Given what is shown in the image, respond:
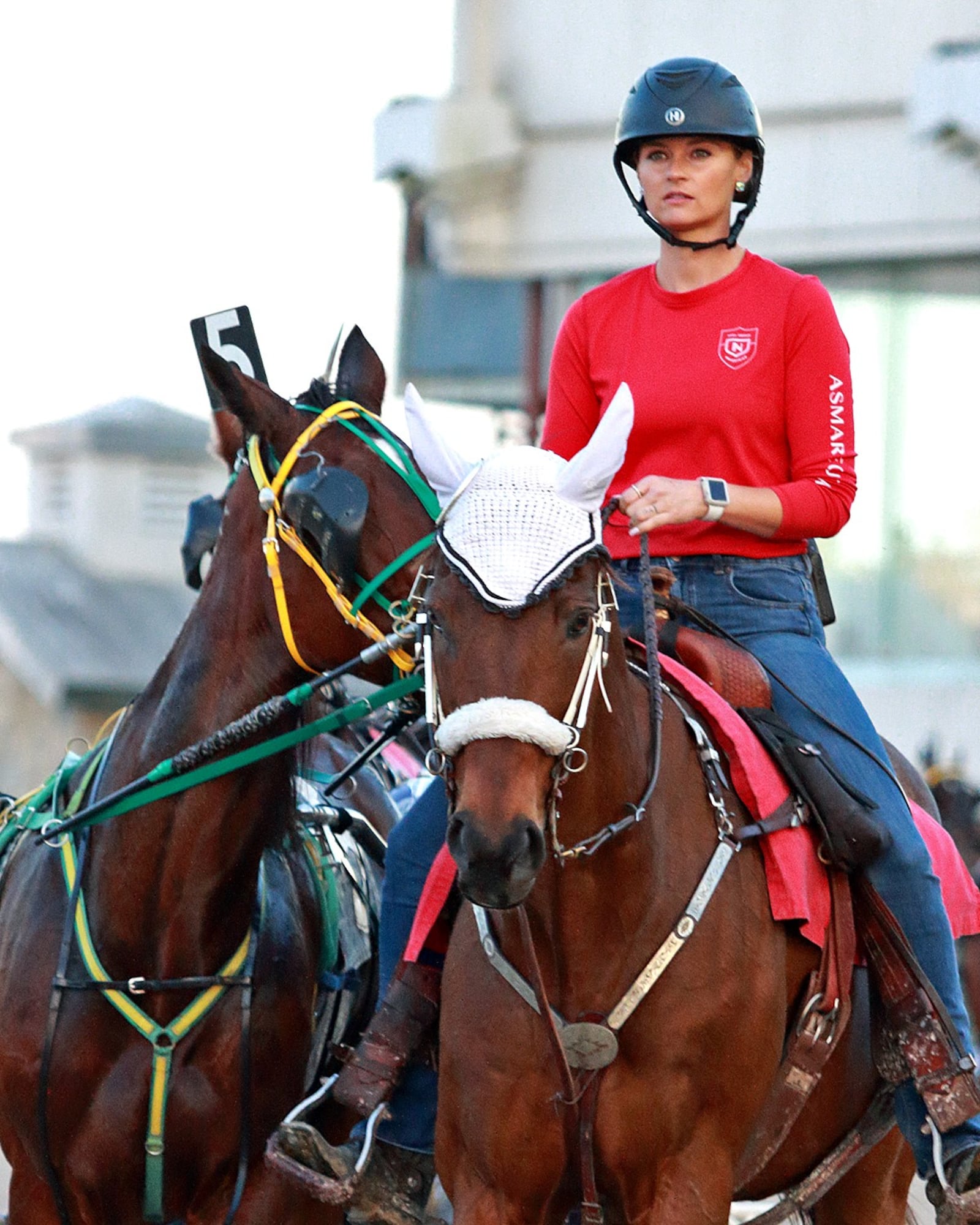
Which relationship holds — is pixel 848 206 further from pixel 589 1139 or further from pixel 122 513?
pixel 589 1139

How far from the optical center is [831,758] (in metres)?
4.94

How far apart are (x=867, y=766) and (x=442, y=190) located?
13.7 metres

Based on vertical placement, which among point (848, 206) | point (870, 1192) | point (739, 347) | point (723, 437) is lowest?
point (870, 1192)

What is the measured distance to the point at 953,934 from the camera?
5.11 m

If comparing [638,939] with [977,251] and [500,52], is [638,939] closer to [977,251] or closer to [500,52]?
[977,251]

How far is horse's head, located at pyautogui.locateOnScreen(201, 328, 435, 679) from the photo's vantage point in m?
4.99

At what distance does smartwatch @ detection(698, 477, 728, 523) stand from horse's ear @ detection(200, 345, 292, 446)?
1.16m

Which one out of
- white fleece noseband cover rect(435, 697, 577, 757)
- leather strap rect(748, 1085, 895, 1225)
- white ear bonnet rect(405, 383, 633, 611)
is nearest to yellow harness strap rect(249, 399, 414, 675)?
white ear bonnet rect(405, 383, 633, 611)

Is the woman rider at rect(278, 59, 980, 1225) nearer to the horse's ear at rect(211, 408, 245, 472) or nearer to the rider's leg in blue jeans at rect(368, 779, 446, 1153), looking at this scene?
the rider's leg in blue jeans at rect(368, 779, 446, 1153)

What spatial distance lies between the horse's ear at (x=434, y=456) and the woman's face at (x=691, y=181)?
113 cm

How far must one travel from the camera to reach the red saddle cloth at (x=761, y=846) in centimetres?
464

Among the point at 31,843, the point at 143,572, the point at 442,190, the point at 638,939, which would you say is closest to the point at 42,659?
the point at 143,572

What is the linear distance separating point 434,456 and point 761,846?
45.3 inches

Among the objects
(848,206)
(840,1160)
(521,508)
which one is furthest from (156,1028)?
(848,206)
